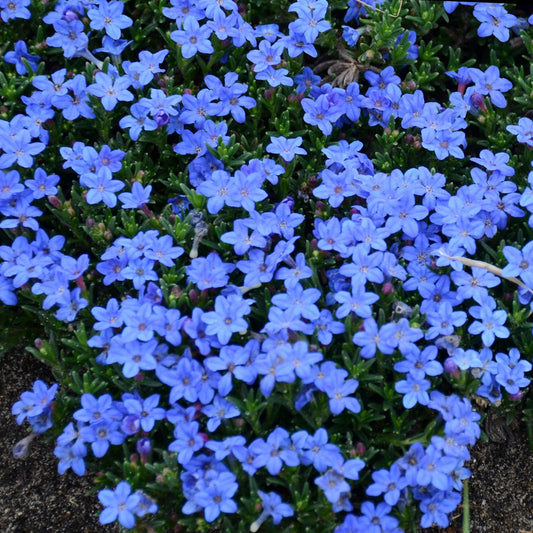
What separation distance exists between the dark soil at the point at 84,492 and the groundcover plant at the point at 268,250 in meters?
0.22

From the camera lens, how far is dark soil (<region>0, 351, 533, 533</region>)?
3.82 m

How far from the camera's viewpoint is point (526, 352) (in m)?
3.62

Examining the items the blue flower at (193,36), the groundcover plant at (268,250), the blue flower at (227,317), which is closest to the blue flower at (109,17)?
the groundcover plant at (268,250)

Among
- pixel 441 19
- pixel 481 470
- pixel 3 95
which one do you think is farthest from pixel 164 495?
pixel 441 19

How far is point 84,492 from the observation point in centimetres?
387

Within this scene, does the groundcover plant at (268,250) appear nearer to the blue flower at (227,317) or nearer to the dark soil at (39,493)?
the blue flower at (227,317)

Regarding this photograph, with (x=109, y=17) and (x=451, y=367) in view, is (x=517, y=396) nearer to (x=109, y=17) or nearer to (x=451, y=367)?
(x=451, y=367)

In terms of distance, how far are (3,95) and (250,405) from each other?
225 cm

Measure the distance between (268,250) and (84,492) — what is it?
152 centimetres

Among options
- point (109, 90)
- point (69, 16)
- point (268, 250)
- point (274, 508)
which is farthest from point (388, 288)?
point (69, 16)

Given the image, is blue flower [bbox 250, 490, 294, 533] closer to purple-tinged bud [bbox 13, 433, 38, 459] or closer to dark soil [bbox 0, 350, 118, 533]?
dark soil [bbox 0, 350, 118, 533]

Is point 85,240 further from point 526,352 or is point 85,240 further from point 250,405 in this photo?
point 526,352

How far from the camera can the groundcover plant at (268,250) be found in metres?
3.25

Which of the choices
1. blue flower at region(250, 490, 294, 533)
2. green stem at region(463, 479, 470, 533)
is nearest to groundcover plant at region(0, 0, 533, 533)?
blue flower at region(250, 490, 294, 533)
